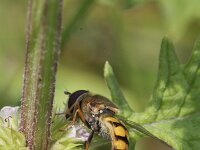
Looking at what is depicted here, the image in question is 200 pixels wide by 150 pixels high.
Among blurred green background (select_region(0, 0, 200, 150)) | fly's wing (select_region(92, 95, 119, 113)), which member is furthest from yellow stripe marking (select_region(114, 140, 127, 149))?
blurred green background (select_region(0, 0, 200, 150))

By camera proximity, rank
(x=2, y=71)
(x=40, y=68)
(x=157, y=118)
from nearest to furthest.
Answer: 1. (x=40, y=68)
2. (x=157, y=118)
3. (x=2, y=71)

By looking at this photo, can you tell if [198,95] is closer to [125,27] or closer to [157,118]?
[157,118]

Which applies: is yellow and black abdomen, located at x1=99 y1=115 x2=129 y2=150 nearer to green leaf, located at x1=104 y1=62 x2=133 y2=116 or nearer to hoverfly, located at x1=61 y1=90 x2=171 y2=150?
hoverfly, located at x1=61 y1=90 x2=171 y2=150

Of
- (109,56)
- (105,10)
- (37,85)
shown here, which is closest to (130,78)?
(109,56)

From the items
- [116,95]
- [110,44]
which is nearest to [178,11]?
[110,44]

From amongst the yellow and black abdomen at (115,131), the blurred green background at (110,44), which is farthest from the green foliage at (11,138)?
the blurred green background at (110,44)

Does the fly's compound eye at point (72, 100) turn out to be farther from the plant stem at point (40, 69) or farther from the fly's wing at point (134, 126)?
the plant stem at point (40, 69)
